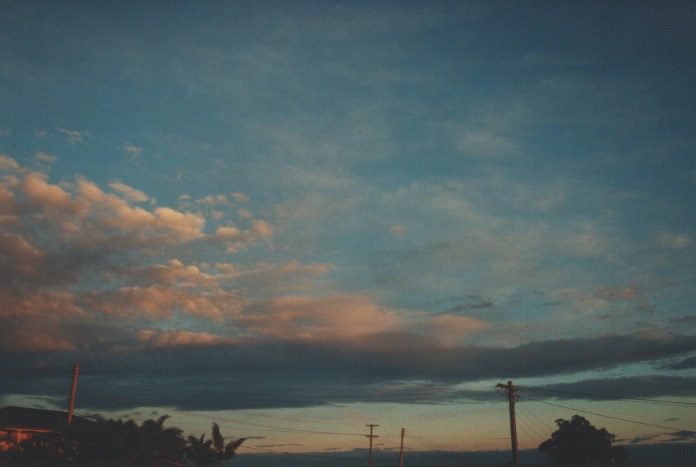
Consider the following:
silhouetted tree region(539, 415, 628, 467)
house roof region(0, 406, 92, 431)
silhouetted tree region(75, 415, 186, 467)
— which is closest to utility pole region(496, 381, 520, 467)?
silhouetted tree region(75, 415, 186, 467)

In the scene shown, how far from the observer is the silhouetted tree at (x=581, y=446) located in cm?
7800

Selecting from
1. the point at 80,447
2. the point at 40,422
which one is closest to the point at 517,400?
the point at 80,447

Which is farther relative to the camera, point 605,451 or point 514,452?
point 605,451

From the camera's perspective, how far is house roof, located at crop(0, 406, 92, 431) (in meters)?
48.8

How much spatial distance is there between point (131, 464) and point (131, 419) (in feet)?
10.5

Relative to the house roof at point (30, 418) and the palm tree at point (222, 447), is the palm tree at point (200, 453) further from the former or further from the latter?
the house roof at point (30, 418)

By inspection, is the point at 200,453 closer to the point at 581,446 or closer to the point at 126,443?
the point at 126,443

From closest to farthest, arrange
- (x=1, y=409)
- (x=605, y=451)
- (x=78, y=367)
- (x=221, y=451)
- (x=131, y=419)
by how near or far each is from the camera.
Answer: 1. (x=131, y=419)
2. (x=78, y=367)
3. (x=1, y=409)
4. (x=221, y=451)
5. (x=605, y=451)

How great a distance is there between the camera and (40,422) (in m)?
52.2

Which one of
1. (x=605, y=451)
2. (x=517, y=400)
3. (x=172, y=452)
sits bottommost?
(x=605, y=451)

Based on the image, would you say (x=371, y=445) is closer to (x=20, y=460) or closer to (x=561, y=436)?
(x=561, y=436)

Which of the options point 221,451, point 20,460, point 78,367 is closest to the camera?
point 20,460

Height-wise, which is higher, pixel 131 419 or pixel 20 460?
pixel 131 419

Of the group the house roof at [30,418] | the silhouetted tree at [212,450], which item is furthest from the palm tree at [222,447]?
the house roof at [30,418]
